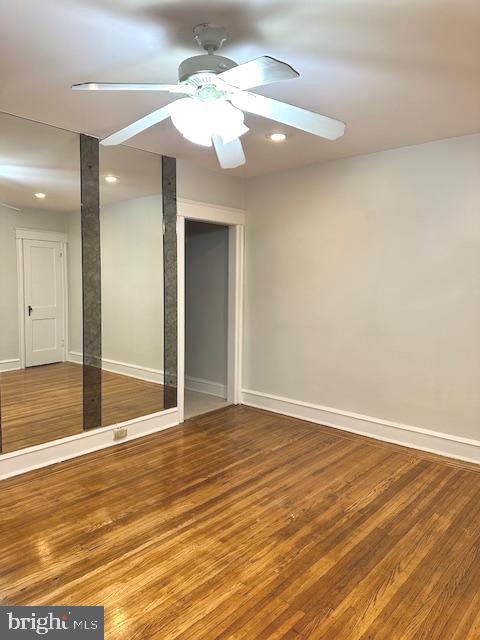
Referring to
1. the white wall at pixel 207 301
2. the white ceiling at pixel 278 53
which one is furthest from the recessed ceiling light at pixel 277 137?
the white wall at pixel 207 301

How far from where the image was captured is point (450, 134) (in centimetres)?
341

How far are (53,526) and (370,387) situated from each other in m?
2.82

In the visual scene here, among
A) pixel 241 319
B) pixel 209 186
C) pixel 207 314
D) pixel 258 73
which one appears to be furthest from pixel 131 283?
pixel 258 73

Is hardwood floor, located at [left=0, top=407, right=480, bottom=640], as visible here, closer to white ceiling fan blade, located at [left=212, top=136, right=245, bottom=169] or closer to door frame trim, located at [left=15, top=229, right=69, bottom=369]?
door frame trim, located at [left=15, top=229, right=69, bottom=369]

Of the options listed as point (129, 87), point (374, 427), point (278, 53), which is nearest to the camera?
point (129, 87)

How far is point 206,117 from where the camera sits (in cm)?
205

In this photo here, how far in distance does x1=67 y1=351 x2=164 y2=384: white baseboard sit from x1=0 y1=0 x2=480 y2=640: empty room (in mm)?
21

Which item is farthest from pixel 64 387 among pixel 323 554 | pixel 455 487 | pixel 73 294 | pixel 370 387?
pixel 455 487

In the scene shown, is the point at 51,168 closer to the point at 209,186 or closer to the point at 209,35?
the point at 209,186

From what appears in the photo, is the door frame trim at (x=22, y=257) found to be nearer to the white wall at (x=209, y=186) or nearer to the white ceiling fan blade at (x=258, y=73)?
the white wall at (x=209, y=186)

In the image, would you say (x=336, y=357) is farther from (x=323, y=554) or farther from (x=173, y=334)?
(x=323, y=554)

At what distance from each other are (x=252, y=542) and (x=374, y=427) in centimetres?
202

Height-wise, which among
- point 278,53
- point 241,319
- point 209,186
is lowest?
point 241,319

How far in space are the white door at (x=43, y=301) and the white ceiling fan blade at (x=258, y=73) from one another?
7.09 ft
